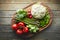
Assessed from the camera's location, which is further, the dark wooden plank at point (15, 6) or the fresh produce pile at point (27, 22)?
the dark wooden plank at point (15, 6)

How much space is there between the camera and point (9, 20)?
175 centimetres

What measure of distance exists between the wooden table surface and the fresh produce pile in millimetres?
71

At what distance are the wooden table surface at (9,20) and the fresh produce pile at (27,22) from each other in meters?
0.07

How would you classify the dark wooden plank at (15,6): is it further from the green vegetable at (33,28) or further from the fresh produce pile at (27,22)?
the green vegetable at (33,28)

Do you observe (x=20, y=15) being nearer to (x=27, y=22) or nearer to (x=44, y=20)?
(x=27, y=22)

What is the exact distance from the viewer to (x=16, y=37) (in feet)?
5.64

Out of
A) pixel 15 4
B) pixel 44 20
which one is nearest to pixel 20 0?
pixel 15 4

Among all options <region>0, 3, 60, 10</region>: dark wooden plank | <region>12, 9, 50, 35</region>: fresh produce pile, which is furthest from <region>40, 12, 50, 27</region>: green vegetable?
<region>0, 3, 60, 10</region>: dark wooden plank

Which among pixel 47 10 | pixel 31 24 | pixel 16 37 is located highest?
pixel 47 10

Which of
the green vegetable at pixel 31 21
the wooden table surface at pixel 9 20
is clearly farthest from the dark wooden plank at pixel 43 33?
the green vegetable at pixel 31 21

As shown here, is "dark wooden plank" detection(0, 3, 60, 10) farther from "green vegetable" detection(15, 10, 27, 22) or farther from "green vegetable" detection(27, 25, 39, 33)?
"green vegetable" detection(27, 25, 39, 33)

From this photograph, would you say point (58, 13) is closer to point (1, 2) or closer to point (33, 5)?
point (33, 5)

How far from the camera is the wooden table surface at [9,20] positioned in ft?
5.65

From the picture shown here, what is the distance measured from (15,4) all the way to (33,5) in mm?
168
